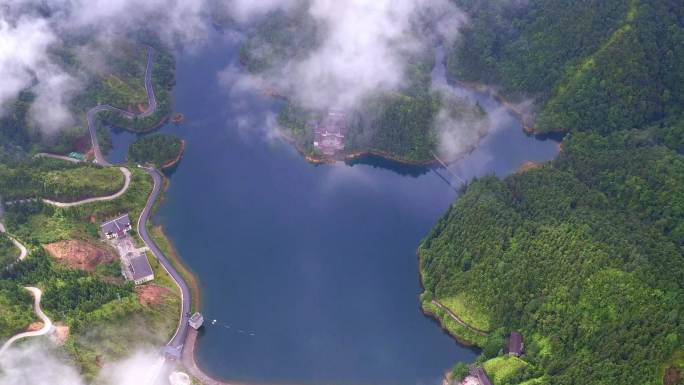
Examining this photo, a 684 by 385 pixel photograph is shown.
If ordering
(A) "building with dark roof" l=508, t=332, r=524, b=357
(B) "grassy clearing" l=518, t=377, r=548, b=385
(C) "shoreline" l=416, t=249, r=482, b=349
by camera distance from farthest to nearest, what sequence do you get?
1. (C) "shoreline" l=416, t=249, r=482, b=349
2. (A) "building with dark roof" l=508, t=332, r=524, b=357
3. (B) "grassy clearing" l=518, t=377, r=548, b=385

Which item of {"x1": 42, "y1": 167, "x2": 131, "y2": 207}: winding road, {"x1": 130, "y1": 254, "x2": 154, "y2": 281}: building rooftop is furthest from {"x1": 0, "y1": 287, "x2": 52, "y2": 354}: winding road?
{"x1": 42, "y1": 167, "x2": 131, "y2": 207}: winding road

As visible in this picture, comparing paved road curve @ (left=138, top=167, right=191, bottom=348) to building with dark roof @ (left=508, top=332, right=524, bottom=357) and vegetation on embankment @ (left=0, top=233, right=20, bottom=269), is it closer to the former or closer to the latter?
vegetation on embankment @ (left=0, top=233, right=20, bottom=269)

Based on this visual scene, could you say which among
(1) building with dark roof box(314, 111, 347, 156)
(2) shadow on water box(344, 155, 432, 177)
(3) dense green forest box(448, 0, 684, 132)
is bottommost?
(2) shadow on water box(344, 155, 432, 177)

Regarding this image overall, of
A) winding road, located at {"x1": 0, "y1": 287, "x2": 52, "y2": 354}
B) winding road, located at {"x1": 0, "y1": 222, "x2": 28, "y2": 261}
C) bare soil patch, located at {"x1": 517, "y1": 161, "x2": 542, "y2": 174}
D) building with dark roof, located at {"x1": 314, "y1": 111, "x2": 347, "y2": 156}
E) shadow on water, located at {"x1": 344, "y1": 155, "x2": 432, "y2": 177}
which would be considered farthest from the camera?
A: building with dark roof, located at {"x1": 314, "y1": 111, "x2": 347, "y2": 156}

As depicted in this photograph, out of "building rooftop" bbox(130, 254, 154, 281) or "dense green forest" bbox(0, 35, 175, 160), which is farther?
"dense green forest" bbox(0, 35, 175, 160)

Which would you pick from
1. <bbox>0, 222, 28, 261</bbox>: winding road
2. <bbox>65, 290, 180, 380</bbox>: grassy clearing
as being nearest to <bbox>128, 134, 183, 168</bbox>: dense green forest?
<bbox>0, 222, 28, 261</bbox>: winding road

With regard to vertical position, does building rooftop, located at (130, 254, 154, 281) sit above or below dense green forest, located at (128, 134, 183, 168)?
below
